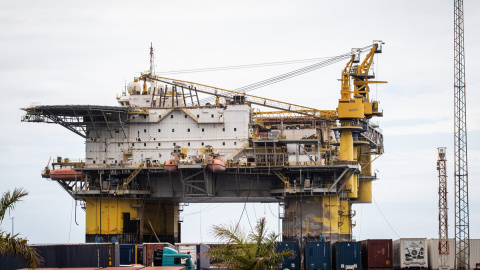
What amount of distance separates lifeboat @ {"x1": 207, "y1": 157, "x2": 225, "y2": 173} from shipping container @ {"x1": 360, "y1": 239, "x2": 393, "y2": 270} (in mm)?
15012

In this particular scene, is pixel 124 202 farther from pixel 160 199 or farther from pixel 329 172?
pixel 329 172

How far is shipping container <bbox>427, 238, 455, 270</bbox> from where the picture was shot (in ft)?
175

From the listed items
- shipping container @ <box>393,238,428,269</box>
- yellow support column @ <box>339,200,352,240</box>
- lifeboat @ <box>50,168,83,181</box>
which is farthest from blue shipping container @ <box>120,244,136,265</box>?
yellow support column @ <box>339,200,352,240</box>

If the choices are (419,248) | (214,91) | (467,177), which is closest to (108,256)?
(419,248)

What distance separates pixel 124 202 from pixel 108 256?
24.0 metres

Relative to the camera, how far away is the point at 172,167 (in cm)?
6488

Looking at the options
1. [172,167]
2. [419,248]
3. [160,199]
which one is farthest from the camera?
[160,199]

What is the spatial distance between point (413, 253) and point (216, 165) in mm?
17685

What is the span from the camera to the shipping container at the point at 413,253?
2061 inches

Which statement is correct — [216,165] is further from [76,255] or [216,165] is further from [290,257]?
[76,255]

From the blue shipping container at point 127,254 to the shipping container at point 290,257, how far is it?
8.91 m

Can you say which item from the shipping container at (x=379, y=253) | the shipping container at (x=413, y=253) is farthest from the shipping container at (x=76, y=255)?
the shipping container at (x=413, y=253)

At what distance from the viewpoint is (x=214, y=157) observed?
66.6 m

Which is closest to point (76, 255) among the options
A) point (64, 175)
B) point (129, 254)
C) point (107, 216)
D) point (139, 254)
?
point (129, 254)
